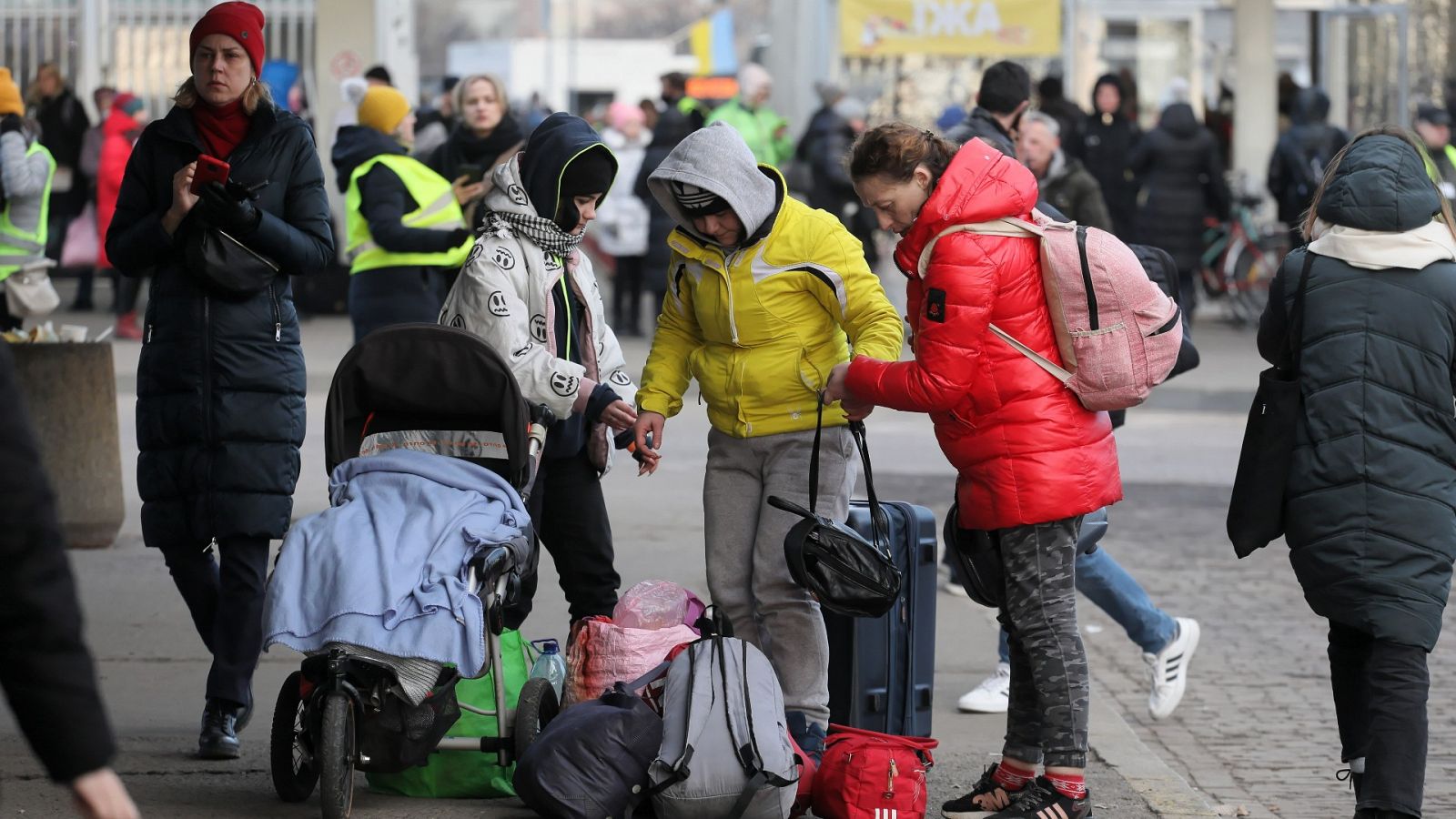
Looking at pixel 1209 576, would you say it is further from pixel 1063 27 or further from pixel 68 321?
Answer: pixel 1063 27

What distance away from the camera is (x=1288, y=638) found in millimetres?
7617

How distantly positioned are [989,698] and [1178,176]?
11.5 m

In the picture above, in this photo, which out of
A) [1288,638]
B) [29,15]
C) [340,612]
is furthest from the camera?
[29,15]

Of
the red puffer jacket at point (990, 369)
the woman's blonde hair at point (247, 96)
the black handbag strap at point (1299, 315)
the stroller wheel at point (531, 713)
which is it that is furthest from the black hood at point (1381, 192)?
the woman's blonde hair at point (247, 96)

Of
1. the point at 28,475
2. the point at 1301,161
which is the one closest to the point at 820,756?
the point at 28,475

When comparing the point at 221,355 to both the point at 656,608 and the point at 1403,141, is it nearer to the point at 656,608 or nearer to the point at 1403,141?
the point at 656,608

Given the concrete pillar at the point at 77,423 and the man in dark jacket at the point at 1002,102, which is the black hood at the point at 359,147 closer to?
the concrete pillar at the point at 77,423

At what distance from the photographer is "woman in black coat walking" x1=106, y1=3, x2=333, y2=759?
215 inches

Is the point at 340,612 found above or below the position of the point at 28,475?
below

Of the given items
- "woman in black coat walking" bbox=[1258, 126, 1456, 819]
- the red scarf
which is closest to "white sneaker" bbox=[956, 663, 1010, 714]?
"woman in black coat walking" bbox=[1258, 126, 1456, 819]

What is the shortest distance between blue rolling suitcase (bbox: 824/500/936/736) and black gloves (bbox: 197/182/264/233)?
184 cm

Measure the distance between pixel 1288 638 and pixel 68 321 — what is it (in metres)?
12.9

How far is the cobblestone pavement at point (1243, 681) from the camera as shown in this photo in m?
5.78

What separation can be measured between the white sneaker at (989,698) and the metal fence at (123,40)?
1387cm
